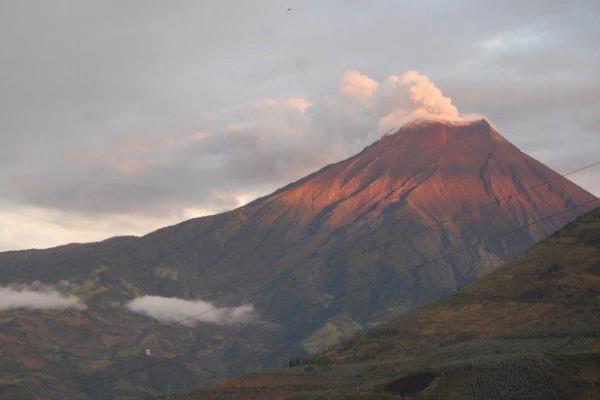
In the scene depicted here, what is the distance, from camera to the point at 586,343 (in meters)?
181

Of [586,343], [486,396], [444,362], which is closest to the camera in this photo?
[486,396]

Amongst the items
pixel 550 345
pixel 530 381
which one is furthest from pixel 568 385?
pixel 550 345

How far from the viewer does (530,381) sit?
6211 inches

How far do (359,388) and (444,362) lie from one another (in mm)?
21076

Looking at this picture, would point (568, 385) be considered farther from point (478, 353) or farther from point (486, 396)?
point (478, 353)

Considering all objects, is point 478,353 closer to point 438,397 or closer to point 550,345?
point 550,345

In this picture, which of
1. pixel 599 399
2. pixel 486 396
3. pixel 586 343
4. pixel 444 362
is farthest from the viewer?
pixel 444 362

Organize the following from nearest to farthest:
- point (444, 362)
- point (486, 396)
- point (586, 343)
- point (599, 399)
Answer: point (599, 399) → point (486, 396) → point (586, 343) → point (444, 362)

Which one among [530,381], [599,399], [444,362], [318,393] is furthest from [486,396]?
[318,393]

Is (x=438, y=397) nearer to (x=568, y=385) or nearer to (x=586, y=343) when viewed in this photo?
(x=568, y=385)

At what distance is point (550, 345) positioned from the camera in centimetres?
18950

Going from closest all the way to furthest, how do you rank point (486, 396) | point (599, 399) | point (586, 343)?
point (599, 399) → point (486, 396) → point (586, 343)

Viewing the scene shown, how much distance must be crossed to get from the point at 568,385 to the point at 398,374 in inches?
2053

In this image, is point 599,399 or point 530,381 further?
point 530,381
